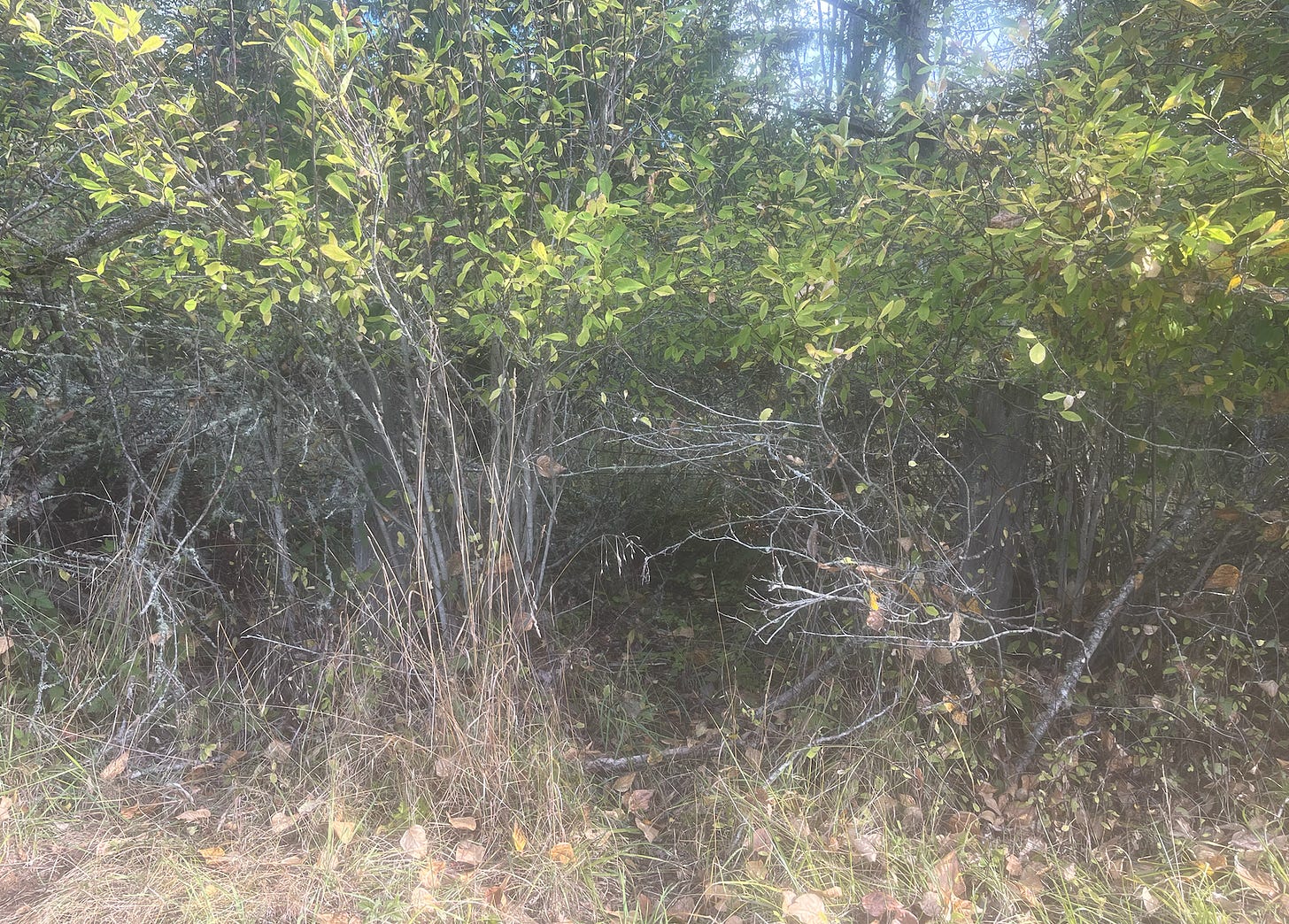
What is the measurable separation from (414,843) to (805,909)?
111cm

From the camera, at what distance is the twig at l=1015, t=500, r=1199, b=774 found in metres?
2.59

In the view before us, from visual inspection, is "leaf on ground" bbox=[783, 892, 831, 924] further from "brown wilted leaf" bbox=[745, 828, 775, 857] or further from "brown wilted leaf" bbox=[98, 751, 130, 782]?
"brown wilted leaf" bbox=[98, 751, 130, 782]

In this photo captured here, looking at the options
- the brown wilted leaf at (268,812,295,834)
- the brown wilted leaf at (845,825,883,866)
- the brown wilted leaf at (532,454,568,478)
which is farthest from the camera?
the brown wilted leaf at (532,454,568,478)

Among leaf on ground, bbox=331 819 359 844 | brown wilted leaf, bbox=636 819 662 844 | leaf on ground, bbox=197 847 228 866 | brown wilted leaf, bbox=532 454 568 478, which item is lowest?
brown wilted leaf, bbox=636 819 662 844

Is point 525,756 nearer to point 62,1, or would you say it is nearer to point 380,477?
point 380,477

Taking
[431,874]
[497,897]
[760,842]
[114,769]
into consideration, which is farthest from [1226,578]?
[114,769]

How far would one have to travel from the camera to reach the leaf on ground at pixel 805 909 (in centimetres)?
199

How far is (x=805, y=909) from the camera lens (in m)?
2.01

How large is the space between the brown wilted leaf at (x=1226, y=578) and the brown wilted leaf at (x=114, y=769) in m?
3.70

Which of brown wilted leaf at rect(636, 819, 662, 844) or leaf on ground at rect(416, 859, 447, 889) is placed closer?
leaf on ground at rect(416, 859, 447, 889)

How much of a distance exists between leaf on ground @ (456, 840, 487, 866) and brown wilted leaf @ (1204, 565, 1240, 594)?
2503 mm

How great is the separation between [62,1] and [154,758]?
2403mm

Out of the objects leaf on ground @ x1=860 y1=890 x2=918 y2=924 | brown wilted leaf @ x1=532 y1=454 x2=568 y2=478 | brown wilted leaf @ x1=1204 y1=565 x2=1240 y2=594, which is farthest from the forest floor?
brown wilted leaf @ x1=532 y1=454 x2=568 y2=478

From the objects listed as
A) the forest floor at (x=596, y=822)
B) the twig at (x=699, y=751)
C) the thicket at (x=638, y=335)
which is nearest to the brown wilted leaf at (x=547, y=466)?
the thicket at (x=638, y=335)
